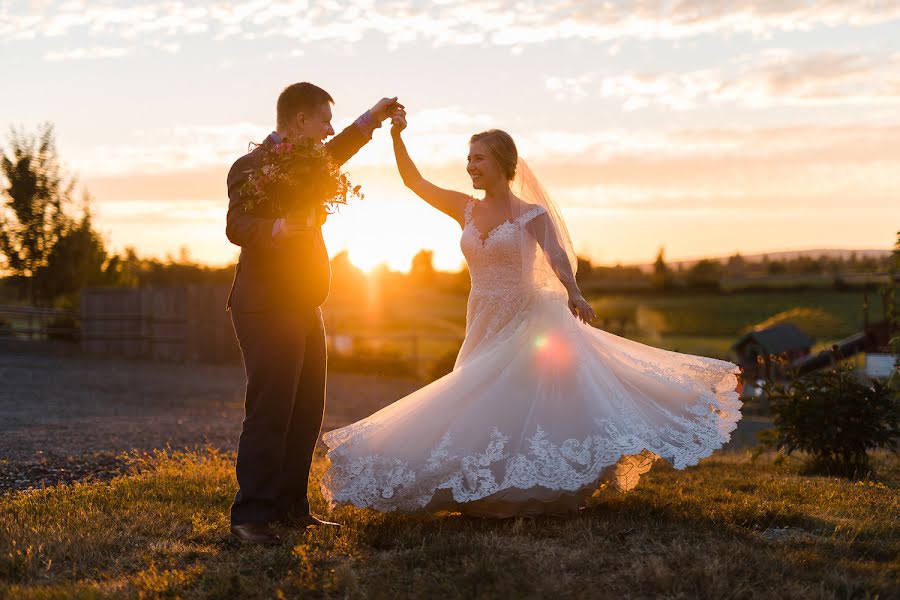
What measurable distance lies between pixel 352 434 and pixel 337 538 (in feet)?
2.37

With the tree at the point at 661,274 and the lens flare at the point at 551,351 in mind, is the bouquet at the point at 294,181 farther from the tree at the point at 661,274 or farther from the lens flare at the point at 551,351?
the tree at the point at 661,274

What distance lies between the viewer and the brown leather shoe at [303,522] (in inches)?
191

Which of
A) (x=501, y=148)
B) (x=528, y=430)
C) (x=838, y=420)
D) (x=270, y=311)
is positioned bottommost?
(x=838, y=420)

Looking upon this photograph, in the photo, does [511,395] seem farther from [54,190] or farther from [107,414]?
[54,190]

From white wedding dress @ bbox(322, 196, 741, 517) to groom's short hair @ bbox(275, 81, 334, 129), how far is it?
1429 mm

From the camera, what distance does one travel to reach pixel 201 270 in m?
33.7

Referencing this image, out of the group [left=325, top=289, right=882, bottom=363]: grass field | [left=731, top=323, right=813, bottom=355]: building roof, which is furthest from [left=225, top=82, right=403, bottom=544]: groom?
[left=731, top=323, right=813, bottom=355]: building roof

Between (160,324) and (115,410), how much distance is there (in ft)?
39.8

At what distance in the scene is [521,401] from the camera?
5.06 m

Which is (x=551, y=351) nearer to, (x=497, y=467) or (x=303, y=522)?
(x=497, y=467)

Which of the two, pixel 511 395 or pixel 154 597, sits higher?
pixel 511 395

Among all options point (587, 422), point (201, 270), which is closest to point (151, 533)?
point (587, 422)

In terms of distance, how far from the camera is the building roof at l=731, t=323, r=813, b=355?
30.8m

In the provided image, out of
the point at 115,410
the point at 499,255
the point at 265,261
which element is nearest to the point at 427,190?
the point at 499,255
